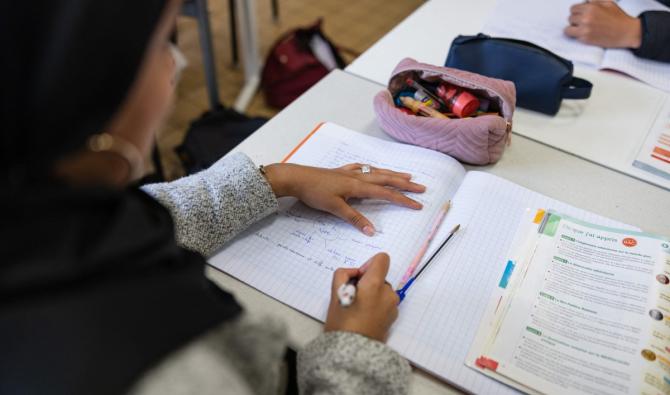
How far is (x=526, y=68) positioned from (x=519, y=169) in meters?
0.24

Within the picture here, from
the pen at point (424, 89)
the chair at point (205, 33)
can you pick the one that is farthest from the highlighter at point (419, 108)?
the chair at point (205, 33)

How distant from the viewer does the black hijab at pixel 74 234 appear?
349 millimetres

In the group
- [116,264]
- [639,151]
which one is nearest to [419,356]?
[116,264]

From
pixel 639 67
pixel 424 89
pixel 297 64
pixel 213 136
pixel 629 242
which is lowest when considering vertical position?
pixel 213 136

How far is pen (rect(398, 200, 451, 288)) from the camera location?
746 mm

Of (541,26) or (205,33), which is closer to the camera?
(541,26)

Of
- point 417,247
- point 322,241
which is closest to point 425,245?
point 417,247

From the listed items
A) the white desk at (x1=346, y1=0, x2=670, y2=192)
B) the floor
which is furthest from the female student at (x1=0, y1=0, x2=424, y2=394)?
the floor

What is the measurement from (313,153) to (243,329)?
49 cm

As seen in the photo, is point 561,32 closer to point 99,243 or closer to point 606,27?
point 606,27

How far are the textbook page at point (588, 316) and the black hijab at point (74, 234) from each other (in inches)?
16.8

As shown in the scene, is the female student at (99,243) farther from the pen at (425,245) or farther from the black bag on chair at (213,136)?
the black bag on chair at (213,136)

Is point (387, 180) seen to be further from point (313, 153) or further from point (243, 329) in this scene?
point (243, 329)

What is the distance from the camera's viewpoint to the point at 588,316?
0.69 metres
